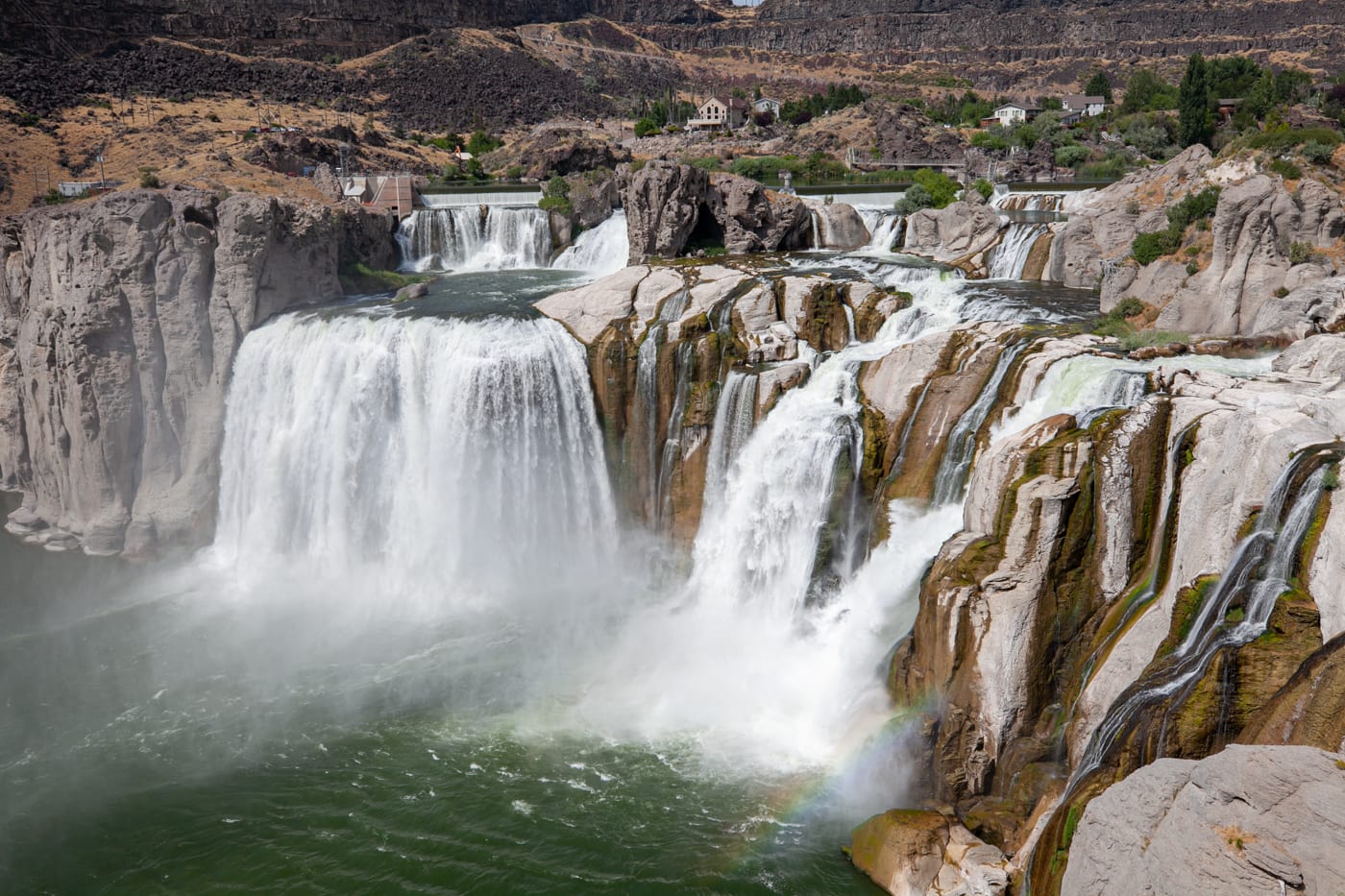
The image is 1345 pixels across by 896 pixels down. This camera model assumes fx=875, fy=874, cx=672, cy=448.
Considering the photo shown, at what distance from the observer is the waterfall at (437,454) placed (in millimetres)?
23969

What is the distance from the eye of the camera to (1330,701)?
8727mm

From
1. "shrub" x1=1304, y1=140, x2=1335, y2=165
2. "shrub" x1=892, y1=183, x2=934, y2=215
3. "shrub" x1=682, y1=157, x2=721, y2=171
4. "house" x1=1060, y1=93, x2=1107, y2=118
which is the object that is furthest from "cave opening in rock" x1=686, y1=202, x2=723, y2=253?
"house" x1=1060, y1=93, x2=1107, y2=118

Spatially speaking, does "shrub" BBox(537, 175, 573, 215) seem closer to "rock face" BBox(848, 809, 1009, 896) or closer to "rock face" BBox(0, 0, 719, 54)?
"rock face" BBox(848, 809, 1009, 896)

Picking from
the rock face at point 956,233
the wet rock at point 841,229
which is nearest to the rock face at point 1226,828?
the rock face at point 956,233

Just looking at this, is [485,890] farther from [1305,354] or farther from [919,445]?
[1305,354]

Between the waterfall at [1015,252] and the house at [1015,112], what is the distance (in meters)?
68.0

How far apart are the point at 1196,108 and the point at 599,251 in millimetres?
38309

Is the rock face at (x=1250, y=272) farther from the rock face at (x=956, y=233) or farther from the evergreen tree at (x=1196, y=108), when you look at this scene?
the evergreen tree at (x=1196, y=108)

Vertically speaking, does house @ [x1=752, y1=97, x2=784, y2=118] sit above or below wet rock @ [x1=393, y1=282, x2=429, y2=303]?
above

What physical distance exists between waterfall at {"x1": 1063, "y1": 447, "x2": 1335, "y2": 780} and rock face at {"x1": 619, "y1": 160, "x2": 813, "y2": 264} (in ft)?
83.5

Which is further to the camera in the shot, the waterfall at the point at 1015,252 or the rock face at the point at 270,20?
the rock face at the point at 270,20

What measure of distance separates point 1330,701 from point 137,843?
57.9 ft

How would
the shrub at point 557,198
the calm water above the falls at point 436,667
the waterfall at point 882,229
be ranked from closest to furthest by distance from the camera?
the calm water above the falls at point 436,667
the waterfall at point 882,229
the shrub at point 557,198

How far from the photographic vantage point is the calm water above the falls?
14742 millimetres
